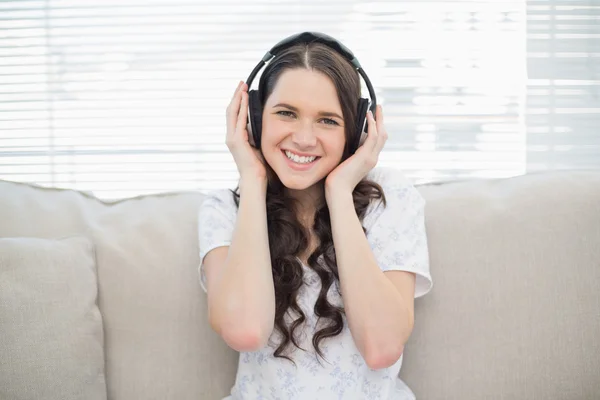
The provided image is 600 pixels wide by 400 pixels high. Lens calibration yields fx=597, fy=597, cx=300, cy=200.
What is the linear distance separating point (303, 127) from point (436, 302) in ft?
1.65

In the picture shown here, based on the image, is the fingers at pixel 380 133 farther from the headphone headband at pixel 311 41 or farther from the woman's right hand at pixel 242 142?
the woman's right hand at pixel 242 142

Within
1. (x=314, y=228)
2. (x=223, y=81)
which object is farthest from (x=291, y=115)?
(x=223, y=81)

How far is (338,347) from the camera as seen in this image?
1255 mm

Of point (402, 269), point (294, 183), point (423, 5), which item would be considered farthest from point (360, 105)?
point (423, 5)

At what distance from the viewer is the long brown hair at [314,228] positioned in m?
1.25

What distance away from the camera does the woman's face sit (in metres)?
1.27

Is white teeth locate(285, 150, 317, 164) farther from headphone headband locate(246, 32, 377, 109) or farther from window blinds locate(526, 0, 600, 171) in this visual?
window blinds locate(526, 0, 600, 171)

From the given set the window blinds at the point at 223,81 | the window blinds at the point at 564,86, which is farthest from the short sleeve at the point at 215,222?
the window blinds at the point at 564,86

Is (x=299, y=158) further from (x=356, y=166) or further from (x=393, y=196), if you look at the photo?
(x=393, y=196)

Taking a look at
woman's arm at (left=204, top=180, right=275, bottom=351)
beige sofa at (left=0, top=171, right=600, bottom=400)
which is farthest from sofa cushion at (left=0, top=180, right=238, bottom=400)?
woman's arm at (left=204, top=180, right=275, bottom=351)

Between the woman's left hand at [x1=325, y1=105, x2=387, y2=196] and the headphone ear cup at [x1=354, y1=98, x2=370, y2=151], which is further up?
the headphone ear cup at [x1=354, y1=98, x2=370, y2=151]

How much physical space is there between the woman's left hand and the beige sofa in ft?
0.72

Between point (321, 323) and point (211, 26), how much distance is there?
124cm

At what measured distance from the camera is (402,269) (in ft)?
4.12
